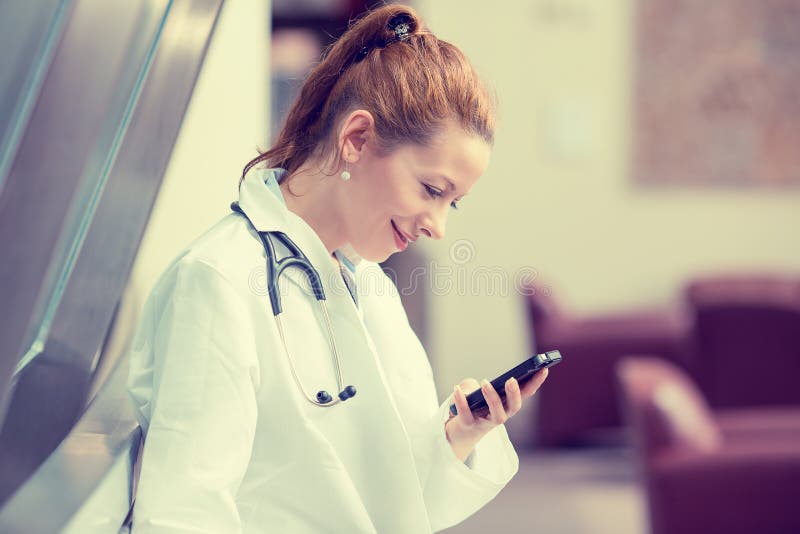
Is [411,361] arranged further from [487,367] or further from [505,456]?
[487,367]

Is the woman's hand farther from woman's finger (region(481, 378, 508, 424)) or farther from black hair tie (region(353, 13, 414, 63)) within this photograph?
black hair tie (region(353, 13, 414, 63))

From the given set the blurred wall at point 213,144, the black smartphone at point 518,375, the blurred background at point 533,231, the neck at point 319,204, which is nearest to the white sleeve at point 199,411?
the blurred background at point 533,231

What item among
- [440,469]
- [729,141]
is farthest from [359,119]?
[729,141]

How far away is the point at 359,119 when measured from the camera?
1276 mm

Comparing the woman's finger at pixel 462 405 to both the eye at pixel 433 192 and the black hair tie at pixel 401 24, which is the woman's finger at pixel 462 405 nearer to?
the eye at pixel 433 192

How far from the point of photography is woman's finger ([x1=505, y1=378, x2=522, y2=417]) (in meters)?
1.30

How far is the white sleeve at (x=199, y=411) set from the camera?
105cm

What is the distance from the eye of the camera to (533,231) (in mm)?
6125

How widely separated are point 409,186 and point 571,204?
4.97 meters

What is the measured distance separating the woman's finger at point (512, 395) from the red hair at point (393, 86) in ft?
1.06

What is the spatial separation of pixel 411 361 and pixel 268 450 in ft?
1.04

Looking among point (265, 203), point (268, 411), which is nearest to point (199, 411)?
point (268, 411)

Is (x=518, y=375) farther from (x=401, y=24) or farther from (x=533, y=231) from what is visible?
(x=533, y=231)

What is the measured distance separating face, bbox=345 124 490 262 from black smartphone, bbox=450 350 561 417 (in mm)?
207
